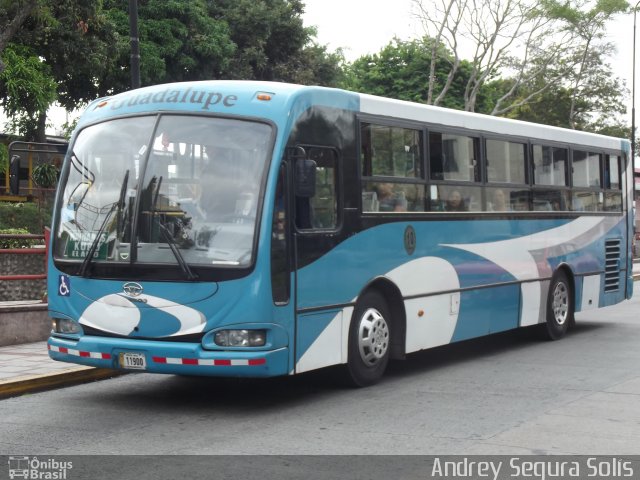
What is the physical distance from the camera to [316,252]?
8.84 m

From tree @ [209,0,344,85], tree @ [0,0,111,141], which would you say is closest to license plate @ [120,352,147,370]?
tree @ [0,0,111,141]

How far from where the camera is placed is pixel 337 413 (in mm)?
8305

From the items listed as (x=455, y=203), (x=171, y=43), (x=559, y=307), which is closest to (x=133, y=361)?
(x=455, y=203)

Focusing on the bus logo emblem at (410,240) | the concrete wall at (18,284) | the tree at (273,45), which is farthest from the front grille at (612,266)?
the tree at (273,45)

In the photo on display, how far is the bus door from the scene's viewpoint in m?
8.54

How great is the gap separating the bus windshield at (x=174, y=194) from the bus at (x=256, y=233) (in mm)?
12

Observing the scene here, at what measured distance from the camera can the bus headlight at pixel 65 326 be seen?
8773 mm

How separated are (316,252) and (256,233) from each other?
85cm

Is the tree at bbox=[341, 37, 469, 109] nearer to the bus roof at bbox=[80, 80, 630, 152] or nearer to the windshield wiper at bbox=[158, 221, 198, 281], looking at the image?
the bus roof at bbox=[80, 80, 630, 152]

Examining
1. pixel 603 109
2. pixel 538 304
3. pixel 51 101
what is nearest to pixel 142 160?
pixel 538 304

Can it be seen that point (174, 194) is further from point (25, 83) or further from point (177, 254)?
point (25, 83)

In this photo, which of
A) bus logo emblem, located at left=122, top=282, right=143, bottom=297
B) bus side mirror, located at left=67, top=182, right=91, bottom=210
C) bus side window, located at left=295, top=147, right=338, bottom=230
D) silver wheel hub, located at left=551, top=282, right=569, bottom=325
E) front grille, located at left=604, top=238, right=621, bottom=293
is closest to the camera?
bus logo emblem, located at left=122, top=282, right=143, bottom=297

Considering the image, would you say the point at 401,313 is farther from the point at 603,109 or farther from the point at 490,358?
the point at 603,109

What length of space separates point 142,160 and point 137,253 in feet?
2.72
